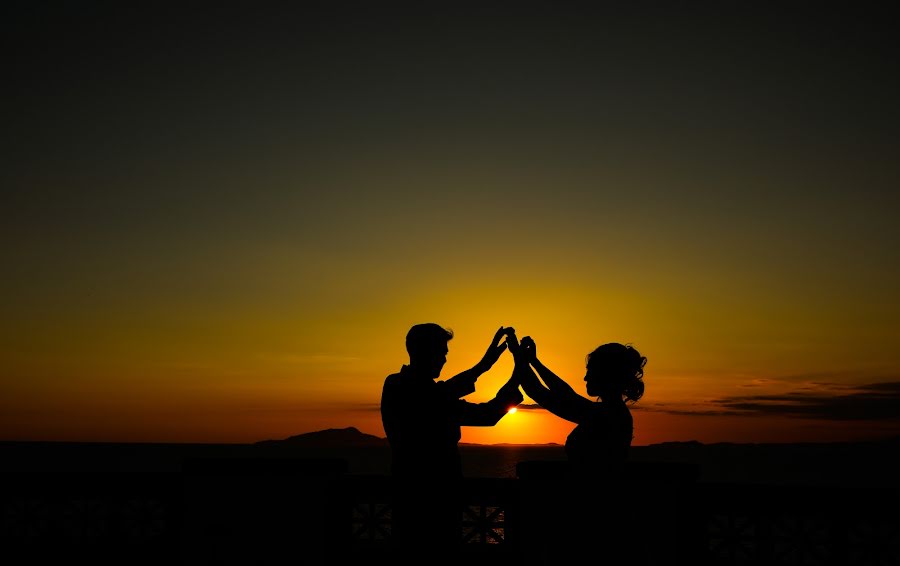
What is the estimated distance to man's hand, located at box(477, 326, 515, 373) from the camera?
5844 mm

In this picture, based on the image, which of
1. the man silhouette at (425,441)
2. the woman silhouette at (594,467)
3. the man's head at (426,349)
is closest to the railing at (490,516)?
the woman silhouette at (594,467)

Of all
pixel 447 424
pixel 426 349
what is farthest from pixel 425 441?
pixel 426 349

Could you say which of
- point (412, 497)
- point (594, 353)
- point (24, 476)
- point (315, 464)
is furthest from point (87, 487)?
point (594, 353)

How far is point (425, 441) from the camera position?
5082mm

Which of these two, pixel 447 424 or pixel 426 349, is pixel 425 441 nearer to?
pixel 447 424

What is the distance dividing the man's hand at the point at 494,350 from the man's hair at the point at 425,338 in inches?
Result: 24.1

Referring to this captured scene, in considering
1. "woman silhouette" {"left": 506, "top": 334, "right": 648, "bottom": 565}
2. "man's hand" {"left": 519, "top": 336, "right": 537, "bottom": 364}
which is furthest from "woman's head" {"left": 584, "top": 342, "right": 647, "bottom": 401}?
"man's hand" {"left": 519, "top": 336, "right": 537, "bottom": 364}

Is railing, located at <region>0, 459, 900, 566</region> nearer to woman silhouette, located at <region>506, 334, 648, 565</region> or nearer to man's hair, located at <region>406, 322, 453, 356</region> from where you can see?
woman silhouette, located at <region>506, 334, 648, 565</region>

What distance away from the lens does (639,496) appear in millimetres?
5496

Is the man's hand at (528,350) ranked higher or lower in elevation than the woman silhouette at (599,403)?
higher

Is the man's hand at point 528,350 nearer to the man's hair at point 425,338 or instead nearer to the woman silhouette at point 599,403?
the woman silhouette at point 599,403

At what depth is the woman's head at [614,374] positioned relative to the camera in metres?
5.29

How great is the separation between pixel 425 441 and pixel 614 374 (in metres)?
1.28

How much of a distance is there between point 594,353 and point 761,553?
2.23m
